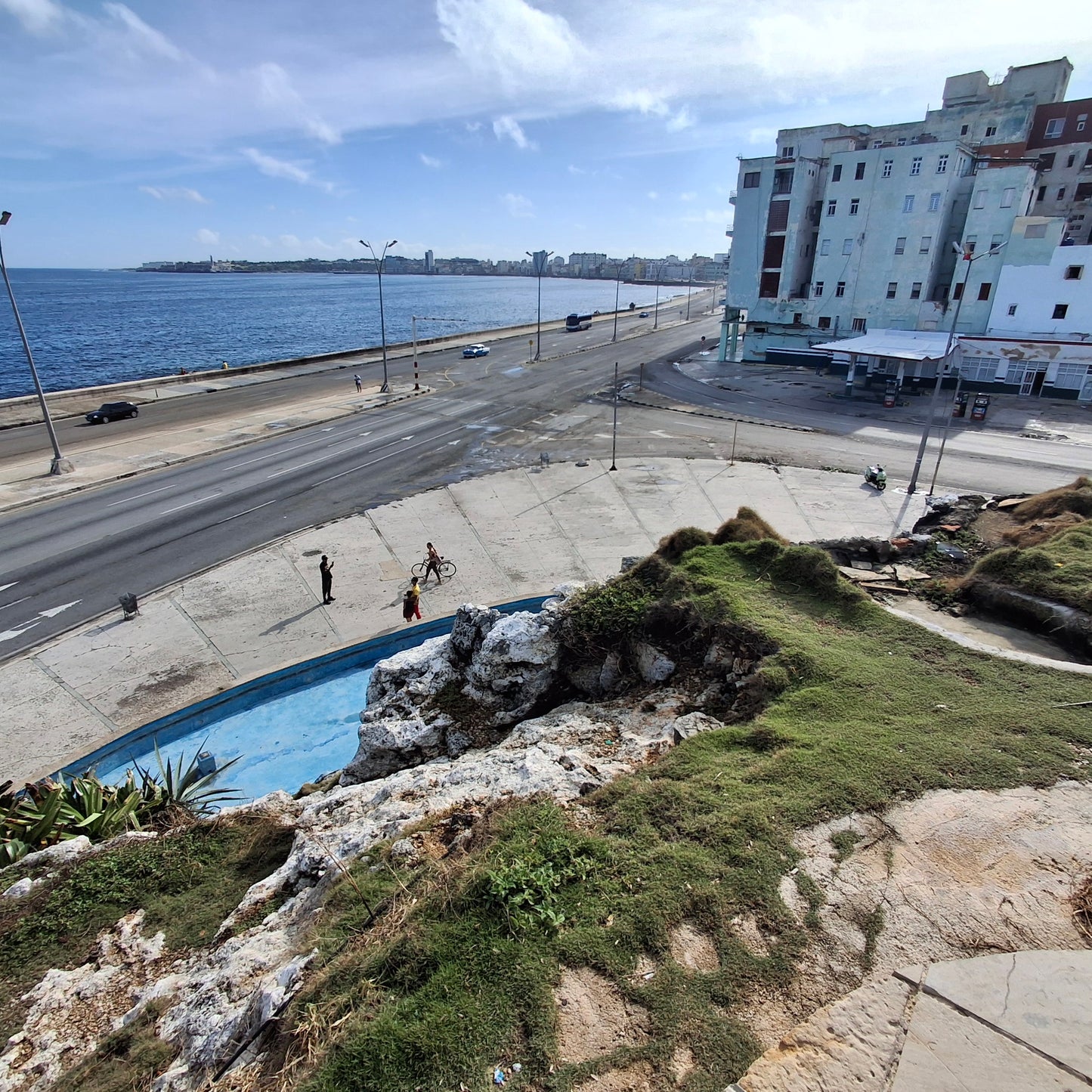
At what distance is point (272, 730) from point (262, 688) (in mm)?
1593

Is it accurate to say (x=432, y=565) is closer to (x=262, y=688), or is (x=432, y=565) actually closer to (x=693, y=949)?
(x=262, y=688)

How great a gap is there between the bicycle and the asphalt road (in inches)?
276

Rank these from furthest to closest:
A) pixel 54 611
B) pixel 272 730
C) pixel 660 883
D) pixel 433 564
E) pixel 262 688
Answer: pixel 433 564 → pixel 54 611 → pixel 262 688 → pixel 272 730 → pixel 660 883

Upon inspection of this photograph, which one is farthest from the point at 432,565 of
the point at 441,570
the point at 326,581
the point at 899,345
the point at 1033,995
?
the point at 899,345

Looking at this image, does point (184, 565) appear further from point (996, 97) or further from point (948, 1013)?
point (996, 97)

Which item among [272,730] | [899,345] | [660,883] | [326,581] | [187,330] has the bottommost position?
[272,730]

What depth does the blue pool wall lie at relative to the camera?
15086mm

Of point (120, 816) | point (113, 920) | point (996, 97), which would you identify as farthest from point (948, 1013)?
point (996, 97)

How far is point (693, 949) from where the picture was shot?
634 cm

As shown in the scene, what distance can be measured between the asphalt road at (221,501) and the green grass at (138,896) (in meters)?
12.8

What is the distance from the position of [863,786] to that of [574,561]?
16107mm

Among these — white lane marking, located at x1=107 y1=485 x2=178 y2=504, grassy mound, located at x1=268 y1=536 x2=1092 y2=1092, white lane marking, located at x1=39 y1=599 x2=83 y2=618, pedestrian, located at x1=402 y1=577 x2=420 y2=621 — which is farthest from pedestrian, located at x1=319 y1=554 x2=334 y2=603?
white lane marking, located at x1=107 y1=485 x2=178 y2=504

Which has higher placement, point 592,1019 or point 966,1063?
point 966,1063

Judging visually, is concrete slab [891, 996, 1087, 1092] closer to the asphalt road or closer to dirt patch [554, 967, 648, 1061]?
dirt patch [554, 967, 648, 1061]
